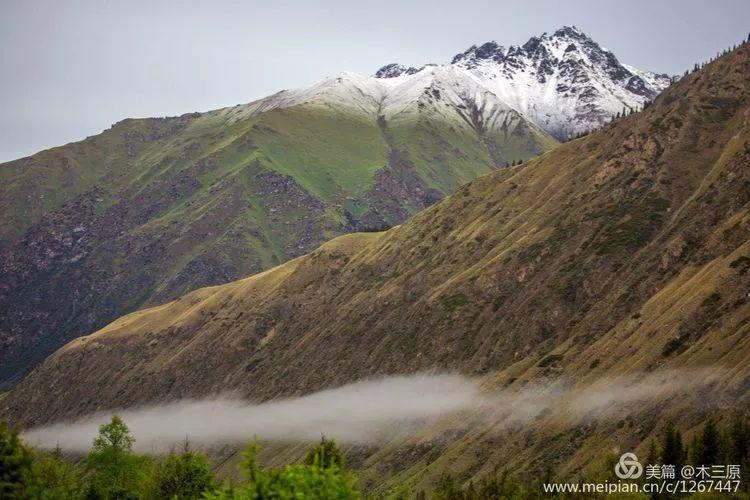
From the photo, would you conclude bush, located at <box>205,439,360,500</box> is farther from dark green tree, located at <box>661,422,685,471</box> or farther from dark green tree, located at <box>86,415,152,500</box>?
dark green tree, located at <box>661,422,685,471</box>

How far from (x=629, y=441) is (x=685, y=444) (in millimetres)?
17459

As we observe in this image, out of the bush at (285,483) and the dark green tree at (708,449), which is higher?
the bush at (285,483)

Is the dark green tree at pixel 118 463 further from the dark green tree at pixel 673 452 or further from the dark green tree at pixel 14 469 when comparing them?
the dark green tree at pixel 673 452

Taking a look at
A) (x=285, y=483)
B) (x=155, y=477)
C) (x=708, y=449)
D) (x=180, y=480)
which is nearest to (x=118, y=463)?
(x=155, y=477)

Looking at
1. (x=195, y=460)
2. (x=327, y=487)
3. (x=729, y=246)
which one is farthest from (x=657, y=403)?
(x=327, y=487)

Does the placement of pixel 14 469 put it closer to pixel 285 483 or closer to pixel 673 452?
pixel 285 483

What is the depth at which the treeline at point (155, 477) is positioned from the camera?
3906 centimetres

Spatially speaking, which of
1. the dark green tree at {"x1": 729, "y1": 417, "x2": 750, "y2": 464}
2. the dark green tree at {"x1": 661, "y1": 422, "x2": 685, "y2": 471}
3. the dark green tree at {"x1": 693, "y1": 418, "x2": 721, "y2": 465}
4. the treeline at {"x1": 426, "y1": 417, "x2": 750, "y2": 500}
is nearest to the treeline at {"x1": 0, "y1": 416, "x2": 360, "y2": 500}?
the treeline at {"x1": 426, "y1": 417, "x2": 750, "y2": 500}

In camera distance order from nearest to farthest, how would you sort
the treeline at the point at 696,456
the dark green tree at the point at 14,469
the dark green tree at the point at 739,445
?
the dark green tree at the point at 14,469 < the treeline at the point at 696,456 < the dark green tree at the point at 739,445

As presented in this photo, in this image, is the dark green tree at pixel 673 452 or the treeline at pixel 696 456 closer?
the treeline at pixel 696 456

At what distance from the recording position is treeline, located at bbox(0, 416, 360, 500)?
1538 inches

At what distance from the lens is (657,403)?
493ft

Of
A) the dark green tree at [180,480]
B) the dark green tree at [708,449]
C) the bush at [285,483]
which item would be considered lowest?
the dark green tree at [708,449]

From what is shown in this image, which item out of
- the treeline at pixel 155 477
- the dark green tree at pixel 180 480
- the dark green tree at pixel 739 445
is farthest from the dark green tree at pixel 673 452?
the dark green tree at pixel 180 480
